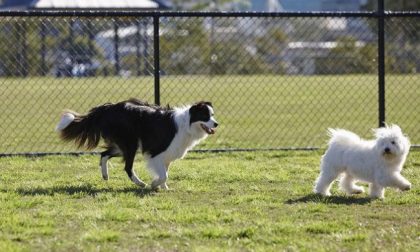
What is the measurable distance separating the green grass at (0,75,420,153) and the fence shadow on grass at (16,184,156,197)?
9.60 ft

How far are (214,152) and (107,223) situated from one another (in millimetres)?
4392

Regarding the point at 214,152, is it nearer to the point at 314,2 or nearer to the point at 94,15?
the point at 94,15

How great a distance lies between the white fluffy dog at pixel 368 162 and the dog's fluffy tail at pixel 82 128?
2174mm

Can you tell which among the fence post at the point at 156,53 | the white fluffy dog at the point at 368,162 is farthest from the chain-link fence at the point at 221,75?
the white fluffy dog at the point at 368,162

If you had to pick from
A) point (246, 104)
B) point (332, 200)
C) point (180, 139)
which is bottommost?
point (246, 104)

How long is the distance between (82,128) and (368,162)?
8.99ft

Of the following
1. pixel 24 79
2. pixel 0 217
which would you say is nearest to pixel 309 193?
pixel 0 217

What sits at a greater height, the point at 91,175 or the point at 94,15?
the point at 94,15

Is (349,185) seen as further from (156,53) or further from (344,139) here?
(156,53)

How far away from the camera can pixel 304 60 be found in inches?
1225

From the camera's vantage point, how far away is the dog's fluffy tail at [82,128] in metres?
7.90

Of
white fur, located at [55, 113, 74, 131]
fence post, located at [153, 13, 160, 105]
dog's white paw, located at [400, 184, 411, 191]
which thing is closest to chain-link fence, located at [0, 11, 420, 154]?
fence post, located at [153, 13, 160, 105]

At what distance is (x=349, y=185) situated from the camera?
7418 millimetres

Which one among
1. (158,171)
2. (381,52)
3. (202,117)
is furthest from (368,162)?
(381,52)
